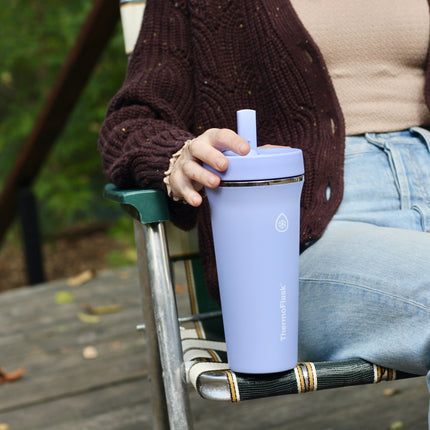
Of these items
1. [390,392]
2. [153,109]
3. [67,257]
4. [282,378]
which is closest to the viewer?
[282,378]

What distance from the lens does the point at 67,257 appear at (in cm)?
516

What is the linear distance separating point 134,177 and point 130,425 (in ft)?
3.47

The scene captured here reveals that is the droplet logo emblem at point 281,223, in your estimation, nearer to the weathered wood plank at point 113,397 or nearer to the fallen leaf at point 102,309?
the weathered wood plank at point 113,397

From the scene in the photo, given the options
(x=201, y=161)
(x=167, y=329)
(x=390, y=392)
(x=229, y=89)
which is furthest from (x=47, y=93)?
(x=201, y=161)

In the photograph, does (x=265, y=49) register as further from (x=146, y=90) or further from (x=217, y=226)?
(x=217, y=226)

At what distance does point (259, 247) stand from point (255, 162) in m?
0.11

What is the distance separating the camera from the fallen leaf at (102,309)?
2.84 m

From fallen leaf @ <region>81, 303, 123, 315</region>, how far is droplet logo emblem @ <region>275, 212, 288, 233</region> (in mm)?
2145

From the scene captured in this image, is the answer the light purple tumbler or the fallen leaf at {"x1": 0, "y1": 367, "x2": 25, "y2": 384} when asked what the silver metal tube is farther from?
the fallen leaf at {"x1": 0, "y1": 367, "x2": 25, "y2": 384}

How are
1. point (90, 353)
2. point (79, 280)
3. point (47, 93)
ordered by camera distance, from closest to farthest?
1. point (90, 353)
2. point (79, 280)
3. point (47, 93)

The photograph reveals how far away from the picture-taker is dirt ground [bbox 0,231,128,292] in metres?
5.00

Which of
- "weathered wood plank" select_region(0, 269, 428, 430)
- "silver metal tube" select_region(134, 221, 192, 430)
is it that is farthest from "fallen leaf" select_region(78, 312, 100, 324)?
"silver metal tube" select_region(134, 221, 192, 430)

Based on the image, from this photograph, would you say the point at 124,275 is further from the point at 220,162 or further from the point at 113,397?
the point at 220,162

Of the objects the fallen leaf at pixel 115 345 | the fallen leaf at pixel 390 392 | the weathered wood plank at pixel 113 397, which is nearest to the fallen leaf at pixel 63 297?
the weathered wood plank at pixel 113 397
